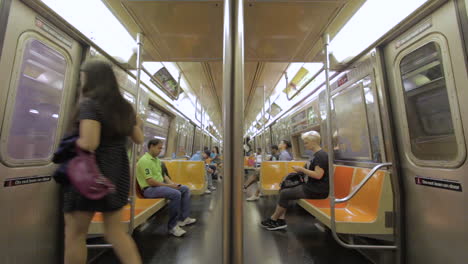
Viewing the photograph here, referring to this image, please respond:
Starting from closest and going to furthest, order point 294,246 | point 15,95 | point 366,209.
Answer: point 15,95 → point 366,209 → point 294,246

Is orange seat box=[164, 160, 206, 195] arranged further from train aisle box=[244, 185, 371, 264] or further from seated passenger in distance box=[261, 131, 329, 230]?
seated passenger in distance box=[261, 131, 329, 230]

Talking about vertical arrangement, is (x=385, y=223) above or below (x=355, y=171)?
below

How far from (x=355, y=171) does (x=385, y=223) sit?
74cm

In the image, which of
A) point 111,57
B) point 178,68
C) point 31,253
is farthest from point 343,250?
point 178,68

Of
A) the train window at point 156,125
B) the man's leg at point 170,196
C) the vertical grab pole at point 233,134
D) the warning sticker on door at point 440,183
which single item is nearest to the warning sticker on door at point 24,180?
the man's leg at point 170,196

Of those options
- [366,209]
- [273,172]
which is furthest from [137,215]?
[273,172]

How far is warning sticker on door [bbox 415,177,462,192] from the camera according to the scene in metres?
1.51

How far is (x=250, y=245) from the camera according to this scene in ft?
7.94

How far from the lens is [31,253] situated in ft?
5.23

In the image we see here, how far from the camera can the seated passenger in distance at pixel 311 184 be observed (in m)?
2.67

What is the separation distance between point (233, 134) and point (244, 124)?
225 mm

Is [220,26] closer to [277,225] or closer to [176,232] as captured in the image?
[176,232]

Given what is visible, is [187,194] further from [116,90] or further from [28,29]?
[28,29]

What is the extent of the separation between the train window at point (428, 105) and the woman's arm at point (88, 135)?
252cm
